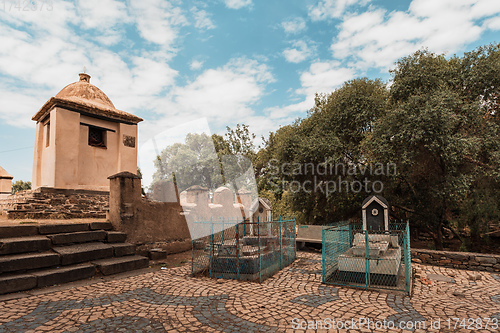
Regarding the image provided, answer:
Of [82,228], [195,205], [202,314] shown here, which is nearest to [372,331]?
[202,314]

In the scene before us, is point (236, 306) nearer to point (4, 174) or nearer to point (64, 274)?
point (64, 274)

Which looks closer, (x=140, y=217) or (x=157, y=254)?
(x=157, y=254)

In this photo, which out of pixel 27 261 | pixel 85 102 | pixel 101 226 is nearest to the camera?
pixel 27 261

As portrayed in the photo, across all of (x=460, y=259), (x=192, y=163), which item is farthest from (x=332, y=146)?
(x=192, y=163)

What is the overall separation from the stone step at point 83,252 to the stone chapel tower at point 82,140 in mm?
5330

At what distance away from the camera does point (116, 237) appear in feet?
29.1

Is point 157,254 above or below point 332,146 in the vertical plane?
below

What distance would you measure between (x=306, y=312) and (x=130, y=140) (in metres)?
13.2

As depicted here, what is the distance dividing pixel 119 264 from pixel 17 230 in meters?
2.73

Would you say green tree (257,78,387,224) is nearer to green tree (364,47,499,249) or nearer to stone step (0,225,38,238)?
green tree (364,47,499,249)

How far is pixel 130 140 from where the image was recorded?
14906mm

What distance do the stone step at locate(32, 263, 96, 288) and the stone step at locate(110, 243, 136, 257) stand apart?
41.9 inches

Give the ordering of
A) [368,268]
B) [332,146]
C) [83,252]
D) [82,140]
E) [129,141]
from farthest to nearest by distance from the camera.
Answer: [129,141]
[332,146]
[82,140]
[83,252]
[368,268]

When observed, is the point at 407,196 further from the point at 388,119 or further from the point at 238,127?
the point at 238,127
